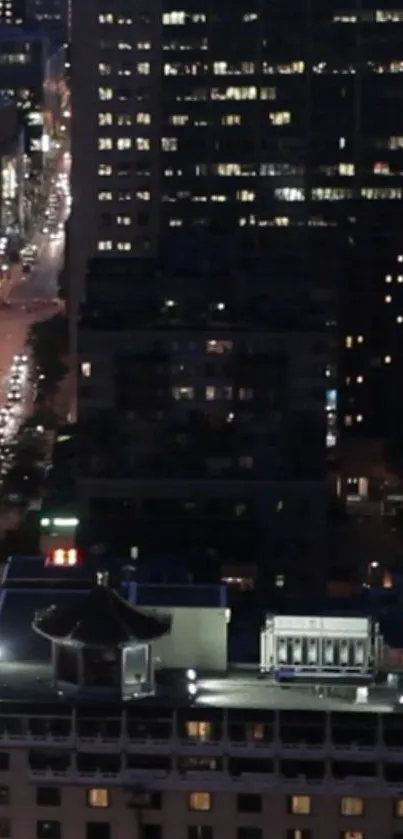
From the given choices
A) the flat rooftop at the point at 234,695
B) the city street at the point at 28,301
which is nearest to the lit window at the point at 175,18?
the city street at the point at 28,301

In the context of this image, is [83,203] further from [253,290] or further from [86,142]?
[253,290]

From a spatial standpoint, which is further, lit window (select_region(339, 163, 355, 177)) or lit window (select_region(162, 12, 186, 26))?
lit window (select_region(162, 12, 186, 26))

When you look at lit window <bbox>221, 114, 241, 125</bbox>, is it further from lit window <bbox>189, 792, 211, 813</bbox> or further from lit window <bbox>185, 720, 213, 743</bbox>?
lit window <bbox>189, 792, 211, 813</bbox>

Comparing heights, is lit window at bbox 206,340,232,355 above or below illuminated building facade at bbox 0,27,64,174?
below

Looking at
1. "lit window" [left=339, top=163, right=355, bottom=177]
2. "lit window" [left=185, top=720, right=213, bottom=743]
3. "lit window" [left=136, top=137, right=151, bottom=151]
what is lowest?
"lit window" [left=185, top=720, right=213, bottom=743]

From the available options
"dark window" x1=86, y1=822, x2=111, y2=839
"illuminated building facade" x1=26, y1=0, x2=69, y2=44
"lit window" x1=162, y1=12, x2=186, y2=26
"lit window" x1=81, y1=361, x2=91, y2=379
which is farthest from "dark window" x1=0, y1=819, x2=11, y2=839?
"illuminated building facade" x1=26, y1=0, x2=69, y2=44

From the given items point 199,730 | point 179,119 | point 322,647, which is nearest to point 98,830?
point 199,730
